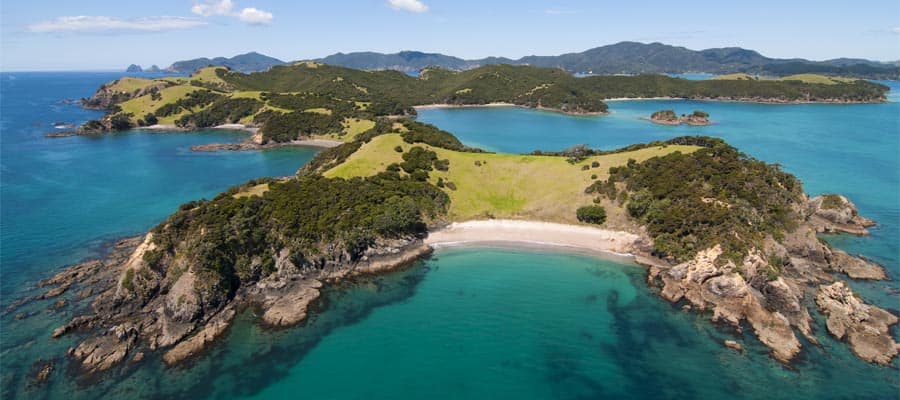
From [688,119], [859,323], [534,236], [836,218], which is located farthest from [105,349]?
[688,119]

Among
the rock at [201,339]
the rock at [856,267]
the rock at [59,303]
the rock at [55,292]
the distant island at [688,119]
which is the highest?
the distant island at [688,119]

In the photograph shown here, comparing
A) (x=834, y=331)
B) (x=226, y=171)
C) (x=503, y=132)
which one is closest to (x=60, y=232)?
(x=226, y=171)

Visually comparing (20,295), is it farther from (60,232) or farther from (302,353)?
(302,353)

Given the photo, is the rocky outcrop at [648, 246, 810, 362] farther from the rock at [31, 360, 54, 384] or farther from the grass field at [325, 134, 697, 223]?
the rock at [31, 360, 54, 384]

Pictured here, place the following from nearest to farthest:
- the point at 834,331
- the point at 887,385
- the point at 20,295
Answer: the point at 887,385 → the point at 834,331 → the point at 20,295

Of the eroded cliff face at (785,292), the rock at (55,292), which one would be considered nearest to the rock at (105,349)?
the rock at (55,292)

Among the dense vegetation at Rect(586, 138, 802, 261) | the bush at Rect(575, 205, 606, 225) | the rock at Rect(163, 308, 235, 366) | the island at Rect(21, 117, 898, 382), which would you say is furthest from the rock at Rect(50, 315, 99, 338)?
the dense vegetation at Rect(586, 138, 802, 261)

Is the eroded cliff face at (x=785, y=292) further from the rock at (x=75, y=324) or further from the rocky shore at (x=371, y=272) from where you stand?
the rock at (x=75, y=324)
